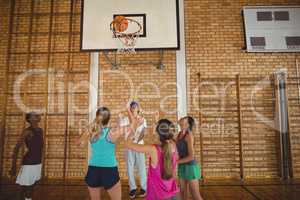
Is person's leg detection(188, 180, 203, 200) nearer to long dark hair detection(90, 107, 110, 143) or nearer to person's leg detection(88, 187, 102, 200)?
person's leg detection(88, 187, 102, 200)

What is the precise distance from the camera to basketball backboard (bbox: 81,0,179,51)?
512 centimetres

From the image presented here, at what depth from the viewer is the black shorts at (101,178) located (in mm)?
2643

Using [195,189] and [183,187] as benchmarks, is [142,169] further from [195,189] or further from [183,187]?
[195,189]

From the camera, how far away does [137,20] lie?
207 inches

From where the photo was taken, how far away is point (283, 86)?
249 inches

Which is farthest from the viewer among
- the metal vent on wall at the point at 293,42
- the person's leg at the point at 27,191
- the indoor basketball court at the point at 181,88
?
the metal vent on wall at the point at 293,42

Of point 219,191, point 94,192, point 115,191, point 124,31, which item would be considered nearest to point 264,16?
point 124,31

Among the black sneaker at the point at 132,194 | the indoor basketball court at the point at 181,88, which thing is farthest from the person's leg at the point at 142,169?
the indoor basketball court at the point at 181,88

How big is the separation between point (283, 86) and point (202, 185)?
9.42 ft

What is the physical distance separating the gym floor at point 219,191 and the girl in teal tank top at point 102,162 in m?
2.18

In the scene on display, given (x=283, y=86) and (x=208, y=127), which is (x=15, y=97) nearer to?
(x=208, y=127)

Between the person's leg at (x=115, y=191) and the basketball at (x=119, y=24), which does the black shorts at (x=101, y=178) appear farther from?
the basketball at (x=119, y=24)

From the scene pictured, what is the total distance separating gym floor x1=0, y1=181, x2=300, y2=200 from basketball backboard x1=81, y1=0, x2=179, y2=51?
2.63 metres

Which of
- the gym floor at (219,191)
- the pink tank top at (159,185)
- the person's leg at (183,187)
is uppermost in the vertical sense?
the pink tank top at (159,185)
